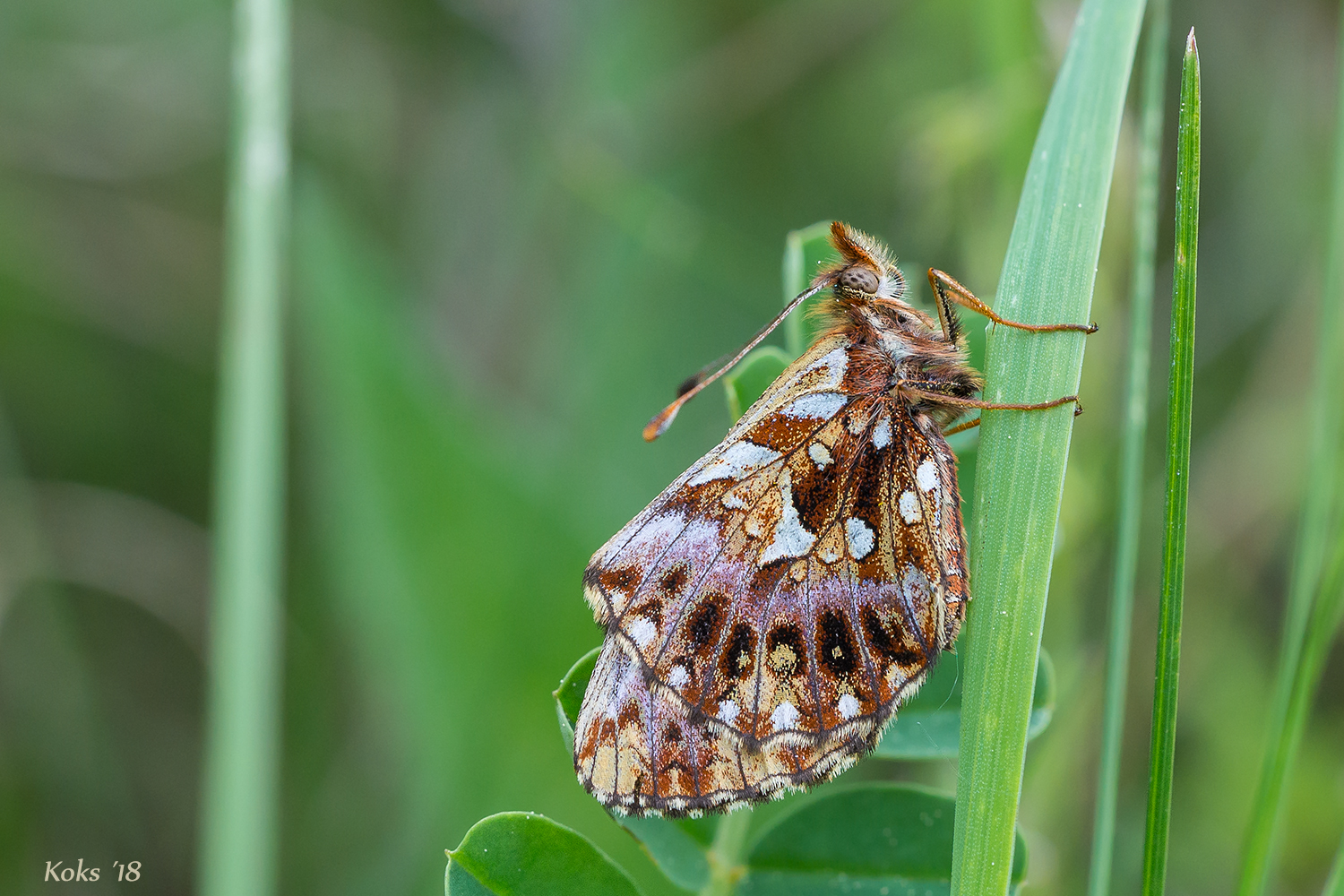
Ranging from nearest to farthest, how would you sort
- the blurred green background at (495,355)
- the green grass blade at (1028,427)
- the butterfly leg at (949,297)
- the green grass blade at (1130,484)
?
the green grass blade at (1028,427), the green grass blade at (1130,484), the butterfly leg at (949,297), the blurred green background at (495,355)

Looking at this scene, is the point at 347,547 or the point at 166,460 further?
the point at 166,460

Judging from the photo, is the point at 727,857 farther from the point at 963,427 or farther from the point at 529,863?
the point at 963,427

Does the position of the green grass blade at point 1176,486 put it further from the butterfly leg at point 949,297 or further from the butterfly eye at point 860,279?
the butterfly eye at point 860,279

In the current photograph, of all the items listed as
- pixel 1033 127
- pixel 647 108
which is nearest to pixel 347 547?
pixel 647 108

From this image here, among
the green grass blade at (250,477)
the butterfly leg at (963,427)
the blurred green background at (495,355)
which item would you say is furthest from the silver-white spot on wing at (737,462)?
the blurred green background at (495,355)

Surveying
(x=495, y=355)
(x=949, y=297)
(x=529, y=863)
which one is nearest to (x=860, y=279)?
(x=949, y=297)

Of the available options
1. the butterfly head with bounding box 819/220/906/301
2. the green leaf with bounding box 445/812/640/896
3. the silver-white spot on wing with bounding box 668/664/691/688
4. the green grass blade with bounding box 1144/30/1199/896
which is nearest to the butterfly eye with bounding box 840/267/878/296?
the butterfly head with bounding box 819/220/906/301

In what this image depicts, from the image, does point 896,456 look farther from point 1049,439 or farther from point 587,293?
point 587,293
